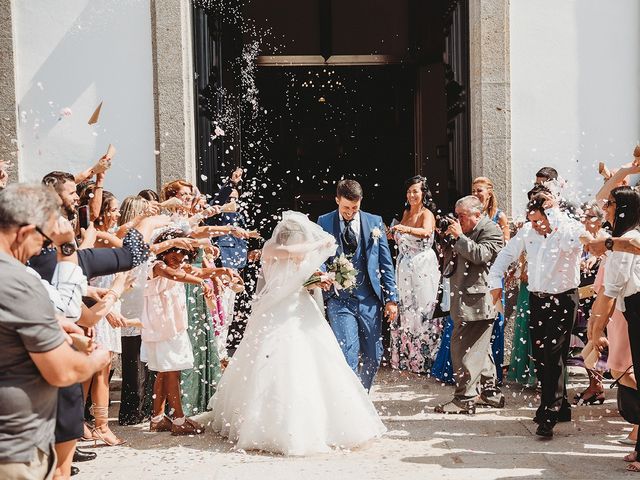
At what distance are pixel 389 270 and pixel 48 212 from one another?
4482 millimetres

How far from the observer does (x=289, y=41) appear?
14.2 m

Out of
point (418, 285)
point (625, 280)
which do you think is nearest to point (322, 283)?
point (625, 280)

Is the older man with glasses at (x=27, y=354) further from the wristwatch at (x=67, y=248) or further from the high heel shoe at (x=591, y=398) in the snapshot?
the high heel shoe at (x=591, y=398)

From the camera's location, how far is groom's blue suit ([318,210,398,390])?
7.29m

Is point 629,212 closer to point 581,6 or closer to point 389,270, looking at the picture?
point 389,270

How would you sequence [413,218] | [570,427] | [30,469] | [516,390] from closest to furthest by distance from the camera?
[30,469], [570,427], [516,390], [413,218]

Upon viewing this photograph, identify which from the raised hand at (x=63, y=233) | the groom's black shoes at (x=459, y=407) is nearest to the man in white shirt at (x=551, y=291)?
the groom's black shoes at (x=459, y=407)

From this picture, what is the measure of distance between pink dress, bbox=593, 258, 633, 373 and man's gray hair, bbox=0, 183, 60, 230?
13.2ft

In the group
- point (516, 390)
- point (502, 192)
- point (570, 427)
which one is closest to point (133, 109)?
point (502, 192)

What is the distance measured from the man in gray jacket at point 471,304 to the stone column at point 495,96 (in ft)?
6.67

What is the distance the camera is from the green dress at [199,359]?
715 cm

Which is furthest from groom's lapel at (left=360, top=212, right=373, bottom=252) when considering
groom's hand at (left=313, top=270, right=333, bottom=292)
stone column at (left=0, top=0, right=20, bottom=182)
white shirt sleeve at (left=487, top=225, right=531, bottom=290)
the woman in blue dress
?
stone column at (left=0, top=0, right=20, bottom=182)

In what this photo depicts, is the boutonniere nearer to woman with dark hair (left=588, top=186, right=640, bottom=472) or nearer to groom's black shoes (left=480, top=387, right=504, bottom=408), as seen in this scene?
groom's black shoes (left=480, top=387, right=504, bottom=408)

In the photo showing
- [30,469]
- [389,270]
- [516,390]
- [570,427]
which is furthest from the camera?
[516,390]
